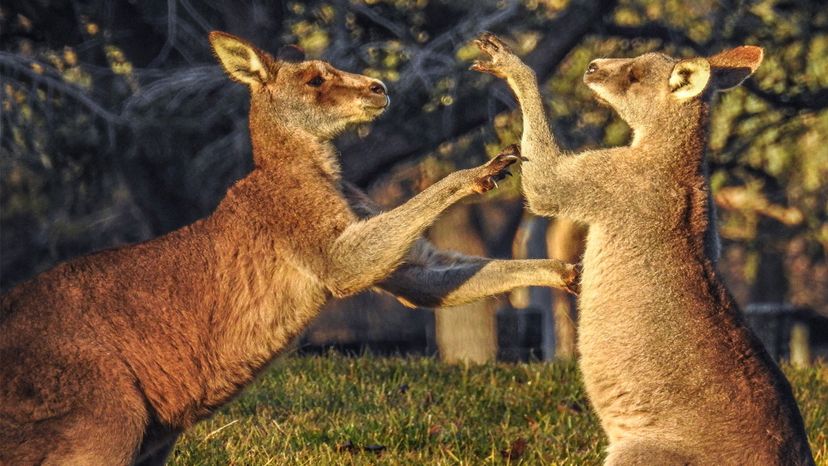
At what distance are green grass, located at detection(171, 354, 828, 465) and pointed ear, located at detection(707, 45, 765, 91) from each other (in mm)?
2017

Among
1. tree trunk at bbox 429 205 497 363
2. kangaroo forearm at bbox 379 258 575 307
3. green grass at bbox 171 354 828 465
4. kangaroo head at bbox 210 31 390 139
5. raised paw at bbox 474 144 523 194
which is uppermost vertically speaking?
kangaroo head at bbox 210 31 390 139

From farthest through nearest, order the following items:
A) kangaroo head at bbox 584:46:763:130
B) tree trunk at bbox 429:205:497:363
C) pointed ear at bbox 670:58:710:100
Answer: tree trunk at bbox 429:205:497:363 < kangaroo head at bbox 584:46:763:130 < pointed ear at bbox 670:58:710:100

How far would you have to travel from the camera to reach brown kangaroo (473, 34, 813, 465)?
5.97m

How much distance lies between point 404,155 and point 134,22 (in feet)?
10.1

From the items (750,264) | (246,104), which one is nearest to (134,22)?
(246,104)

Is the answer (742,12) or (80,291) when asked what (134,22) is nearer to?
(742,12)

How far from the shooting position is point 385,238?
20.7 ft

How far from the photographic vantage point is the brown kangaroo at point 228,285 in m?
5.73

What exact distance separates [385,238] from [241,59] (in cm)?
129

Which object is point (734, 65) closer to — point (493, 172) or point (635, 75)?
point (635, 75)

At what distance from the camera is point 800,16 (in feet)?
48.1

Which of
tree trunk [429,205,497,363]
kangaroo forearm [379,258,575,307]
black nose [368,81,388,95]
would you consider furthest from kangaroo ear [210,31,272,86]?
tree trunk [429,205,497,363]

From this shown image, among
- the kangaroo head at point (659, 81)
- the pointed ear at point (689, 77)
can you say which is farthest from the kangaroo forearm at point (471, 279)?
the pointed ear at point (689, 77)

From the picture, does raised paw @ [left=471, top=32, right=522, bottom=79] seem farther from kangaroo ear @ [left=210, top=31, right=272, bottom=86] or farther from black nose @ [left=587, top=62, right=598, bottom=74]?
kangaroo ear @ [left=210, top=31, right=272, bottom=86]
